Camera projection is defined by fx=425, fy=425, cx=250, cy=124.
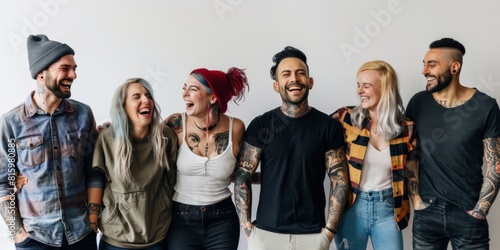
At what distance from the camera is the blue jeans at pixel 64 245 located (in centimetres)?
239

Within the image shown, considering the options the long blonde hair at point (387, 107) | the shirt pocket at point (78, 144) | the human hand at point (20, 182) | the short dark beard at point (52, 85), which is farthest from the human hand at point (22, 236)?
the long blonde hair at point (387, 107)

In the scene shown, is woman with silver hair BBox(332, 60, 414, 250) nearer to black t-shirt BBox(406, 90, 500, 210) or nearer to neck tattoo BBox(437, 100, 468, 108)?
black t-shirt BBox(406, 90, 500, 210)

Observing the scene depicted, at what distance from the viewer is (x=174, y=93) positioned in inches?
134

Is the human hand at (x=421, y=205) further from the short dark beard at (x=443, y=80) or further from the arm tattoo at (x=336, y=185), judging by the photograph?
the short dark beard at (x=443, y=80)

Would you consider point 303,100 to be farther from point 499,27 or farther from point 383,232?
point 499,27

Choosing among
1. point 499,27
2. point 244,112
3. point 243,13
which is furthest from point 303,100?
point 499,27

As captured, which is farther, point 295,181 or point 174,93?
point 174,93

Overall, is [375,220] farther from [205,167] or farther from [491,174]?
[205,167]

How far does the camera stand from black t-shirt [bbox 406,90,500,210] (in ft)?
8.65

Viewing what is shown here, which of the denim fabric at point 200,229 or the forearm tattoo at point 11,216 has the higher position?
the forearm tattoo at point 11,216

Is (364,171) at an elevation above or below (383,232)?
above

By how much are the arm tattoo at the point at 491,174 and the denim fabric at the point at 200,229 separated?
156 cm

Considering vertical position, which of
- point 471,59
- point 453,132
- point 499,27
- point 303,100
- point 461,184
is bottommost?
point 461,184

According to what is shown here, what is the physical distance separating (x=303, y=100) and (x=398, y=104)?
2.08 ft
